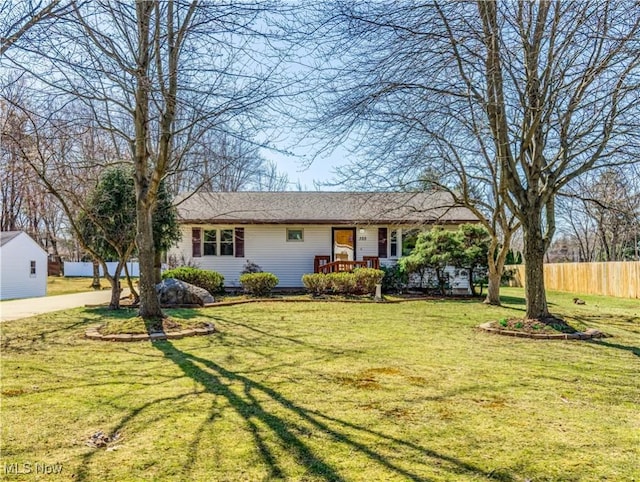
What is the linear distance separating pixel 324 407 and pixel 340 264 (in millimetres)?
12244

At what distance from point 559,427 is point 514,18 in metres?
5.36

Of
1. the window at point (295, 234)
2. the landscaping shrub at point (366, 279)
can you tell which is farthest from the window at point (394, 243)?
the window at point (295, 234)

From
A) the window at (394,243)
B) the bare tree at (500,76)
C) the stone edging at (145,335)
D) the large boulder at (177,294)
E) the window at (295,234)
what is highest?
the bare tree at (500,76)

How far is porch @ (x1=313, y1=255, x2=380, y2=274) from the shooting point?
16125 mm

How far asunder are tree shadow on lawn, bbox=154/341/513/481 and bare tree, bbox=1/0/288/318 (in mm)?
2933

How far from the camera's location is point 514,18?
248 inches

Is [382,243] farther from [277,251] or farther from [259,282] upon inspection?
[259,282]

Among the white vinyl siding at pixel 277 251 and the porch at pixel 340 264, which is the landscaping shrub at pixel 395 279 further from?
the white vinyl siding at pixel 277 251

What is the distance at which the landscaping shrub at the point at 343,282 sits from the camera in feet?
48.6

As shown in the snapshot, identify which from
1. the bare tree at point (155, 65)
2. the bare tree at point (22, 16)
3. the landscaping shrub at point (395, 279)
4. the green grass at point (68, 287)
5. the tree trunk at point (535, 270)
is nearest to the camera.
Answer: the bare tree at point (22, 16)

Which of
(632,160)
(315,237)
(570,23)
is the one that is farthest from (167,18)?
(315,237)

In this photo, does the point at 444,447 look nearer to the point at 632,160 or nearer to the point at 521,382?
the point at 521,382

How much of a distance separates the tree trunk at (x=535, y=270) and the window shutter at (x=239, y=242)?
11.8 m

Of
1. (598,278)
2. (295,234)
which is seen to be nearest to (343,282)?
(295,234)
